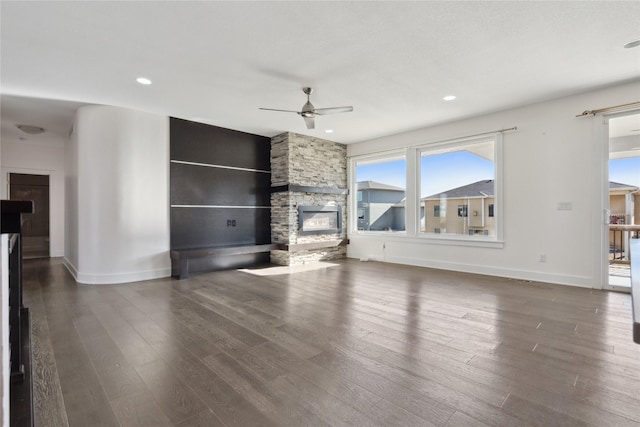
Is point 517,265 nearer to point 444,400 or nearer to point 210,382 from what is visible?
point 444,400

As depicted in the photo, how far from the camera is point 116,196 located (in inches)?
191

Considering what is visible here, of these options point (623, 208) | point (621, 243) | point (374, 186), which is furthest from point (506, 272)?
point (374, 186)

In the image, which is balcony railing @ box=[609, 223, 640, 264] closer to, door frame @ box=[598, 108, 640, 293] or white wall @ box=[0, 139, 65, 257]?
door frame @ box=[598, 108, 640, 293]

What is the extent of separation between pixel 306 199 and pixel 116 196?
349 centimetres

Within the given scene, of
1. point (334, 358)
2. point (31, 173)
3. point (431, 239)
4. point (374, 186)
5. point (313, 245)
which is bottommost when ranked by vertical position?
point (334, 358)

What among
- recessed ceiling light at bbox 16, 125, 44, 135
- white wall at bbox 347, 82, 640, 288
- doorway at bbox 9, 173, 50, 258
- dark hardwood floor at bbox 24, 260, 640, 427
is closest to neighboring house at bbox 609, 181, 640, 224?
white wall at bbox 347, 82, 640, 288

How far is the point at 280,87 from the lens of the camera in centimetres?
407

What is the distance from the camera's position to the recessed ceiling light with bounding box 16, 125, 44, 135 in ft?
19.1

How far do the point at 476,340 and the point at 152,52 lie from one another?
4143 millimetres

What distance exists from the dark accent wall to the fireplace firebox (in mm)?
807

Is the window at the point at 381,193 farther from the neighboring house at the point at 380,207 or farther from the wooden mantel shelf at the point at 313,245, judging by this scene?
the wooden mantel shelf at the point at 313,245

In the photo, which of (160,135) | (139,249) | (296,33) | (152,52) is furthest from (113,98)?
(296,33)

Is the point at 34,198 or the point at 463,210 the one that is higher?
the point at 34,198

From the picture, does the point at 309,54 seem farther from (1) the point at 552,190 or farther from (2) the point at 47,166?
(2) the point at 47,166
